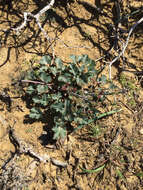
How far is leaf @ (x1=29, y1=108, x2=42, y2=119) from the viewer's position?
301 cm

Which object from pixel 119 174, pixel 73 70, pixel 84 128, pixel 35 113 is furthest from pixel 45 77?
pixel 119 174

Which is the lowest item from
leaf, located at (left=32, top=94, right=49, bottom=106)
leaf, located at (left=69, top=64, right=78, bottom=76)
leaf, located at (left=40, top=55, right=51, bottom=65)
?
leaf, located at (left=32, top=94, right=49, bottom=106)

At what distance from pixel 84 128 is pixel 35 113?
732 millimetres

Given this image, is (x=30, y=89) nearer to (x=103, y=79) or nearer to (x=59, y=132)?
(x=59, y=132)

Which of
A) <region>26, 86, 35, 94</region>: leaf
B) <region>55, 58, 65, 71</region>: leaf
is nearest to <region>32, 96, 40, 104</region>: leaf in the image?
<region>26, 86, 35, 94</region>: leaf

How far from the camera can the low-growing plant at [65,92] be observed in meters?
2.96

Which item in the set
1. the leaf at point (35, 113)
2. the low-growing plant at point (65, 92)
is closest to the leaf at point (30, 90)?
the low-growing plant at point (65, 92)

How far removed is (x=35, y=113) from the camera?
304 centimetres

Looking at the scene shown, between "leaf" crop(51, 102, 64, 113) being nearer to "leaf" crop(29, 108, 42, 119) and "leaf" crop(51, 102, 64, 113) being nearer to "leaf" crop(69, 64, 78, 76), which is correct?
"leaf" crop(29, 108, 42, 119)

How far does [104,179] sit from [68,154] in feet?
1.95

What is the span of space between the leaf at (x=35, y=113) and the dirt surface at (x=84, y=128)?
0.17 meters

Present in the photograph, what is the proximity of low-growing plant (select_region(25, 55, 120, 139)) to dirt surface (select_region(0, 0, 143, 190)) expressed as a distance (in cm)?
19

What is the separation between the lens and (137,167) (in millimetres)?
3061

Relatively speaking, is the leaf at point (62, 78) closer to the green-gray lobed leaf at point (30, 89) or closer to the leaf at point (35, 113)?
the green-gray lobed leaf at point (30, 89)
